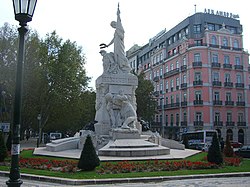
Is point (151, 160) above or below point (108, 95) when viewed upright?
below

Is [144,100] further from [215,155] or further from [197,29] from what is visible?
[215,155]

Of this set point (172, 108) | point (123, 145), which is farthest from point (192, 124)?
point (123, 145)

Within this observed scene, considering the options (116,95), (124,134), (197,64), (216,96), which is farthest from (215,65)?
(124,134)

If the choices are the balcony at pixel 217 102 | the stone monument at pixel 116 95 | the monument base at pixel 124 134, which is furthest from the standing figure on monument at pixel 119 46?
the balcony at pixel 217 102

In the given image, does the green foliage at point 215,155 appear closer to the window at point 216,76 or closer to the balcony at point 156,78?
the window at point 216,76

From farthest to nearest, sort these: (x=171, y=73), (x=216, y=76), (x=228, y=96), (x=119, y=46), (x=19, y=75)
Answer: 1. (x=171, y=73)
2. (x=228, y=96)
3. (x=216, y=76)
4. (x=119, y=46)
5. (x=19, y=75)

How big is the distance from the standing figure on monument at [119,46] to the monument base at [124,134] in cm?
512

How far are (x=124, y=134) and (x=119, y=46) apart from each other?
7128 millimetres

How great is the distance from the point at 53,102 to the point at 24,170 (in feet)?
86.2

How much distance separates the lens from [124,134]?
62.6 feet

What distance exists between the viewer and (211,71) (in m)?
49.8

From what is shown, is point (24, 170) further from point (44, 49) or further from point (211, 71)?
point (211, 71)

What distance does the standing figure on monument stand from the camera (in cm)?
2259

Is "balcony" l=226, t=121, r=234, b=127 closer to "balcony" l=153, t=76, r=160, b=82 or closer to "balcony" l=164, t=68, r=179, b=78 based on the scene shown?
"balcony" l=164, t=68, r=179, b=78
